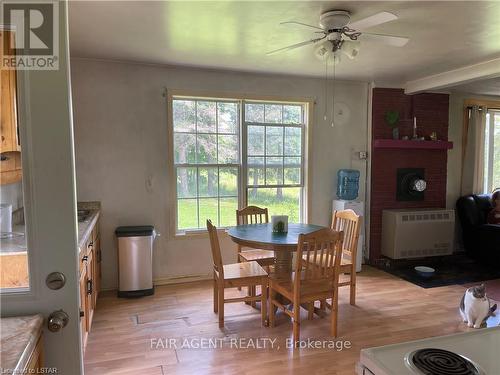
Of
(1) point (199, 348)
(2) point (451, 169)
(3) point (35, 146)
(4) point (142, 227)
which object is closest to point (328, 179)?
(2) point (451, 169)

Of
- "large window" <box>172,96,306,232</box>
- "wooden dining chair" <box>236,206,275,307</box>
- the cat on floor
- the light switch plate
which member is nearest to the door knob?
"wooden dining chair" <box>236,206,275,307</box>

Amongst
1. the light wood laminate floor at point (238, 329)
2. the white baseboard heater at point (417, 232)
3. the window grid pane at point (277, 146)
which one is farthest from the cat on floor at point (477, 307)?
the window grid pane at point (277, 146)

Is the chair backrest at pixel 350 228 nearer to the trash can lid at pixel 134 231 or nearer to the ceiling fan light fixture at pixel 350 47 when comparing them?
the ceiling fan light fixture at pixel 350 47

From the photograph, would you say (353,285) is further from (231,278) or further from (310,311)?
(231,278)

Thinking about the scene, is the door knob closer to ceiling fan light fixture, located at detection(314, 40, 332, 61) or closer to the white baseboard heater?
ceiling fan light fixture, located at detection(314, 40, 332, 61)

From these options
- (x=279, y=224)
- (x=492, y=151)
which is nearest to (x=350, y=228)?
(x=279, y=224)

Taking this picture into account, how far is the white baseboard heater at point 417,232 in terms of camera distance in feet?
15.4

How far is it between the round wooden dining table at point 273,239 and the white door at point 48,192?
186cm

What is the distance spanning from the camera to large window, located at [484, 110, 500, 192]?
5.41 m

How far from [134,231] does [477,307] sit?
10.6 feet

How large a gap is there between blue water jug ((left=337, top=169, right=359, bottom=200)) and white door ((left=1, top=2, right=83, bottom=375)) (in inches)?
154

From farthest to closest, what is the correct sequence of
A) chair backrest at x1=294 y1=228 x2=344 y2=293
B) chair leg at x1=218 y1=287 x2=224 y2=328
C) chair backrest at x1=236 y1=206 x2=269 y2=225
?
chair backrest at x1=236 y1=206 x2=269 y2=225 < chair leg at x1=218 y1=287 x2=224 y2=328 < chair backrest at x1=294 y1=228 x2=344 y2=293

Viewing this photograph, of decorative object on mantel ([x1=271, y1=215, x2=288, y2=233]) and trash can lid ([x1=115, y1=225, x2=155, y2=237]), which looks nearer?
decorative object on mantel ([x1=271, y1=215, x2=288, y2=233])

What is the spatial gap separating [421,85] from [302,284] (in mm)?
A: 3269
